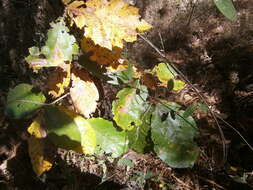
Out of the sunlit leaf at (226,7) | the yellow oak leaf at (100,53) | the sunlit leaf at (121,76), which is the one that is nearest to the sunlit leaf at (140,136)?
the sunlit leaf at (121,76)

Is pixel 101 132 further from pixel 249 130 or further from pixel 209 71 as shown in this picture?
pixel 209 71

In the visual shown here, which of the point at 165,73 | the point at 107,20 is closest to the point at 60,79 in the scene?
the point at 107,20

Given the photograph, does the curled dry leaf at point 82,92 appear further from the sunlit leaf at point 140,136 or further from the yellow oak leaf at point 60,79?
the sunlit leaf at point 140,136

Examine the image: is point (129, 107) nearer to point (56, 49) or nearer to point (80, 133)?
point (80, 133)

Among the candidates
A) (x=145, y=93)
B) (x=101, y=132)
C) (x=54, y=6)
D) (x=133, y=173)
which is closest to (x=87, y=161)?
(x=133, y=173)

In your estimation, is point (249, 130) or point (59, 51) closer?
point (59, 51)
